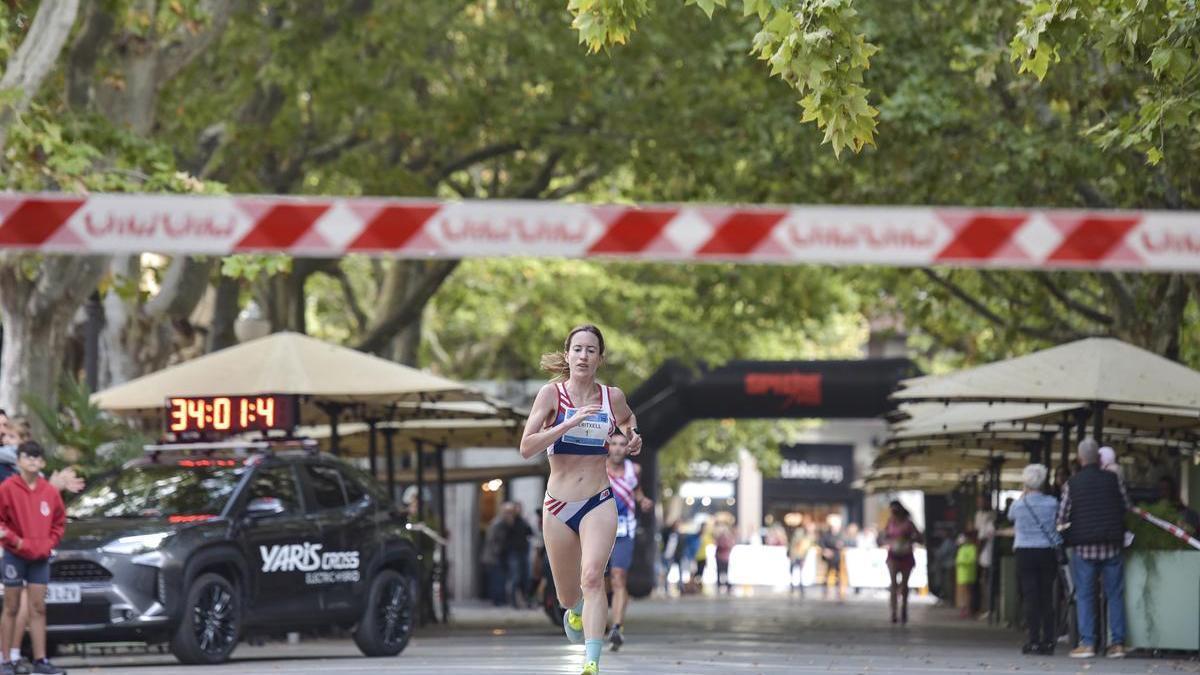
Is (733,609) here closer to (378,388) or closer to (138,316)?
(138,316)

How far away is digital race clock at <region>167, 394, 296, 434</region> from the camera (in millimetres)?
19153

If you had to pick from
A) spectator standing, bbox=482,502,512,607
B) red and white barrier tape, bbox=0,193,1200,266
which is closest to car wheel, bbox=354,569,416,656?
red and white barrier tape, bbox=0,193,1200,266

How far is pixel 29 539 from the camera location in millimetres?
14141

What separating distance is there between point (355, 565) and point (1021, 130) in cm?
1001

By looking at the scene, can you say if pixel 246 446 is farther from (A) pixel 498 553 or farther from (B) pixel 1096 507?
(A) pixel 498 553

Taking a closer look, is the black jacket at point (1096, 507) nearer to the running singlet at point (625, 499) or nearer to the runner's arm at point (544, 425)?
the running singlet at point (625, 499)

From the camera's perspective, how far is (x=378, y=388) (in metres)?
21.0

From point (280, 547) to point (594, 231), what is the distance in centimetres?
811

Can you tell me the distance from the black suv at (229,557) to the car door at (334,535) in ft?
0.04

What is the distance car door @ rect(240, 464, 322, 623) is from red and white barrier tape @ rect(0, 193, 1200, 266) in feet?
24.4

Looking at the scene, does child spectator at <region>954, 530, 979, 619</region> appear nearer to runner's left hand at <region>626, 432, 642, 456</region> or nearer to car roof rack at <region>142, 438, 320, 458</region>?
car roof rack at <region>142, 438, 320, 458</region>

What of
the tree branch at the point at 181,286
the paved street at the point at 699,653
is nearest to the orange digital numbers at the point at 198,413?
the paved street at the point at 699,653

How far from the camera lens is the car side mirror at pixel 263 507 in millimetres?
16953

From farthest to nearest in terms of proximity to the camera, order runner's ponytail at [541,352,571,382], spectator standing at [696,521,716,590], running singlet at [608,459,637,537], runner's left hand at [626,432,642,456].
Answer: spectator standing at [696,521,716,590] → running singlet at [608,459,637,537] → runner's ponytail at [541,352,571,382] → runner's left hand at [626,432,642,456]
